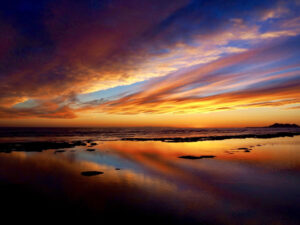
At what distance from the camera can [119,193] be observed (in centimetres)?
1308

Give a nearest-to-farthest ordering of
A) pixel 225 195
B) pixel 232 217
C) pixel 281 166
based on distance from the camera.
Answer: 1. pixel 232 217
2. pixel 225 195
3. pixel 281 166

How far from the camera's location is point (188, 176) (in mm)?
17078

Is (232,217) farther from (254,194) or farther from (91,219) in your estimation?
(91,219)

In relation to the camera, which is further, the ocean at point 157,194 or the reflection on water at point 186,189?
the reflection on water at point 186,189

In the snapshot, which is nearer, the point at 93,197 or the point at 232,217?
the point at 232,217

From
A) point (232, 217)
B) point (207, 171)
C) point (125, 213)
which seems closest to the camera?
point (232, 217)

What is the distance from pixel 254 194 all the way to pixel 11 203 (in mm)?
15766

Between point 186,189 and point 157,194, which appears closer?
point 157,194

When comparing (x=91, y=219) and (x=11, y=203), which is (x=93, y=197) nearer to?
(x=91, y=219)

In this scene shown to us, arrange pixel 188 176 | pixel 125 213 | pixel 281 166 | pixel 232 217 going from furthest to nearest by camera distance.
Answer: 1. pixel 281 166
2. pixel 188 176
3. pixel 125 213
4. pixel 232 217

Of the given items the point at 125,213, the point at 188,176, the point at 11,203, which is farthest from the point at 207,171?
the point at 11,203

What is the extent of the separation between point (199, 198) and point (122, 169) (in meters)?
10.4

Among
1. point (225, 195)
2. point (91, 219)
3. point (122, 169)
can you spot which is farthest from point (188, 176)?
point (91, 219)

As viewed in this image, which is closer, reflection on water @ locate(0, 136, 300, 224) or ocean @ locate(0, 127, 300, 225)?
ocean @ locate(0, 127, 300, 225)
